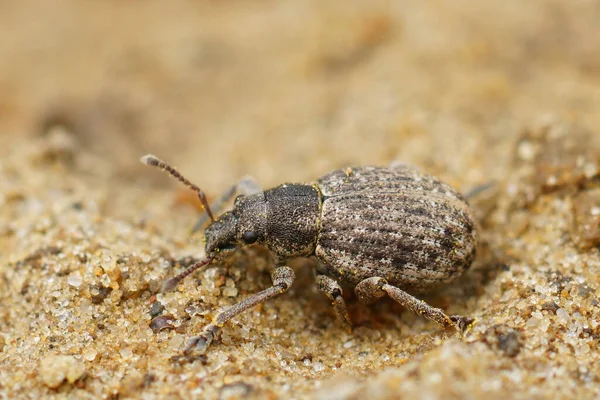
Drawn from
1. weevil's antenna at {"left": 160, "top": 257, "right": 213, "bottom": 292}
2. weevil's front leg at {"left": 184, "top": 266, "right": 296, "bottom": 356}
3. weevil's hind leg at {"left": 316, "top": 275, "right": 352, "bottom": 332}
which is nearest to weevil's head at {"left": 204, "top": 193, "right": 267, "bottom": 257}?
weevil's antenna at {"left": 160, "top": 257, "right": 213, "bottom": 292}

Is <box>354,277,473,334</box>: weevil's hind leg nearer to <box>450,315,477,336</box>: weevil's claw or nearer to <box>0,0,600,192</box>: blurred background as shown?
<box>450,315,477,336</box>: weevil's claw

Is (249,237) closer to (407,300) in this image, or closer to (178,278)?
(178,278)

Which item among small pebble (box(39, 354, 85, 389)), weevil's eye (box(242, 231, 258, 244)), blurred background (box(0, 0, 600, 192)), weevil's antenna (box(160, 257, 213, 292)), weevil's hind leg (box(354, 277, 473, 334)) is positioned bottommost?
small pebble (box(39, 354, 85, 389))

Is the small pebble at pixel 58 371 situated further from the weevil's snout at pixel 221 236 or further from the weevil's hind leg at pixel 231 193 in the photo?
the weevil's hind leg at pixel 231 193

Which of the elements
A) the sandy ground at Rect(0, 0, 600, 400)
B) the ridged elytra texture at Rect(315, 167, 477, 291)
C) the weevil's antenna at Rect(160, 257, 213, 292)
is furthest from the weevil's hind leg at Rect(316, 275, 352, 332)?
the weevil's antenna at Rect(160, 257, 213, 292)

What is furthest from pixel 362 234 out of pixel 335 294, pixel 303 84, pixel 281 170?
pixel 303 84

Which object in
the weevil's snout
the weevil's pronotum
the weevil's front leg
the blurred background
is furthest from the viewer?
the blurred background

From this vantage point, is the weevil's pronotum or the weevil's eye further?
the weevil's eye

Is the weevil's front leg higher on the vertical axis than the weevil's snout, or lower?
lower

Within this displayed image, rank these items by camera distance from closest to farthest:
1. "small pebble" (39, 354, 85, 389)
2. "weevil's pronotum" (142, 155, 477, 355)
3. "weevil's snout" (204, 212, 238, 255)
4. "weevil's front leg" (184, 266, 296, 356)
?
"small pebble" (39, 354, 85, 389), "weevil's front leg" (184, 266, 296, 356), "weevil's pronotum" (142, 155, 477, 355), "weevil's snout" (204, 212, 238, 255)
